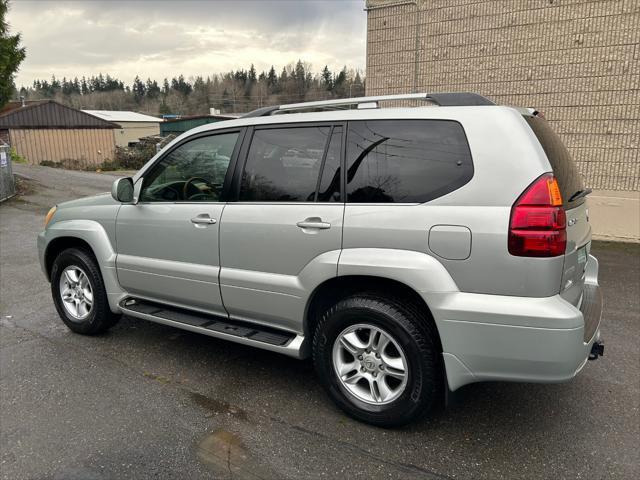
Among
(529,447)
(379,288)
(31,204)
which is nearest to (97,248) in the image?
(379,288)

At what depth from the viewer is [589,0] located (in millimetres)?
7652

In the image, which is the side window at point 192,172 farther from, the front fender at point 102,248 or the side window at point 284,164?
the front fender at point 102,248

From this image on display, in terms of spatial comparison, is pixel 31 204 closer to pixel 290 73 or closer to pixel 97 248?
pixel 97 248

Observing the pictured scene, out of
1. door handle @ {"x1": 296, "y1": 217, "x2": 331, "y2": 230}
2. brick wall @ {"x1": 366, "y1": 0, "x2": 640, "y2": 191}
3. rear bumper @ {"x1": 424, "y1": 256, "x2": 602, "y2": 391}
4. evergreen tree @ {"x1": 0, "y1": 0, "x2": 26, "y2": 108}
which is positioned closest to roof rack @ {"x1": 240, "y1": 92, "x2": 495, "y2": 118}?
door handle @ {"x1": 296, "y1": 217, "x2": 331, "y2": 230}

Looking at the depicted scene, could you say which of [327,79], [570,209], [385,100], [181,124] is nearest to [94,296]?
[385,100]

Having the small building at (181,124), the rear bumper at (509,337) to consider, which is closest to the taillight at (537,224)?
the rear bumper at (509,337)

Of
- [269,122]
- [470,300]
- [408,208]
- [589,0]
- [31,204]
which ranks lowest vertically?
[31,204]

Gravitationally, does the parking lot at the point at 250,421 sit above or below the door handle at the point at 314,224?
below

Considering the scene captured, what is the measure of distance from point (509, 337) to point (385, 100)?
162cm

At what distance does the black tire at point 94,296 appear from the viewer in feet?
14.4

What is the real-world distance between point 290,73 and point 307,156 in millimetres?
103304

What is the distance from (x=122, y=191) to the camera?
4.04 m

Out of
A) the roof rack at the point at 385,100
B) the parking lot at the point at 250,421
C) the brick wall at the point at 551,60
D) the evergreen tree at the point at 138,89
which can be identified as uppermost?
the evergreen tree at the point at 138,89

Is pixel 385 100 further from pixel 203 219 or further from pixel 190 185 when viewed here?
pixel 190 185
